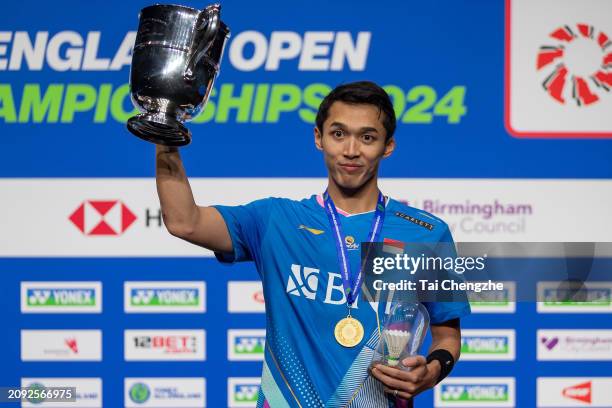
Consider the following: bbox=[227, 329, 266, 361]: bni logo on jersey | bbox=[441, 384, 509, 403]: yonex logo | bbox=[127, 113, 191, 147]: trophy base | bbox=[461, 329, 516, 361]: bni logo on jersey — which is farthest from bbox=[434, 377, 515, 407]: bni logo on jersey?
bbox=[127, 113, 191, 147]: trophy base

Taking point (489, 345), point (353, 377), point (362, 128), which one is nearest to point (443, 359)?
point (353, 377)

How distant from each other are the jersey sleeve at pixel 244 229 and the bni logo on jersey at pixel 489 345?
68.9 inches

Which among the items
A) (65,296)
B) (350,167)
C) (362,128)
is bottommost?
(65,296)

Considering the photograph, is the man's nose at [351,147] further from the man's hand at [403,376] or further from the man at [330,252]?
the man's hand at [403,376]

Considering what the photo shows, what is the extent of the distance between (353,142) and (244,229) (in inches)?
14.2

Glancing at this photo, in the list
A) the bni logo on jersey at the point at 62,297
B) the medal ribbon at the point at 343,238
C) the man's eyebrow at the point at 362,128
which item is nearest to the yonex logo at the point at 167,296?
the bni logo on jersey at the point at 62,297

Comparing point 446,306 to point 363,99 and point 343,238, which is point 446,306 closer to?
point 343,238

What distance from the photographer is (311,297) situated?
66.8 inches

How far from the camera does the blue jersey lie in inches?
64.7

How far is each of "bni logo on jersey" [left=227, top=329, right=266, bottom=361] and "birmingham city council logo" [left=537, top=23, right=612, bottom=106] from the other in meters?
1.79

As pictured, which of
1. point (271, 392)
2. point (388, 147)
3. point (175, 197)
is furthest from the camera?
point (388, 147)

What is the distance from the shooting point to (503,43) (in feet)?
10.4

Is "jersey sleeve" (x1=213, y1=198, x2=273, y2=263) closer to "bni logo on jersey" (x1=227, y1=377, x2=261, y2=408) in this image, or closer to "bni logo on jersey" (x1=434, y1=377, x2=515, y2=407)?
"bni logo on jersey" (x1=227, y1=377, x2=261, y2=408)

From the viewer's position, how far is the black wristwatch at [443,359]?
5.68 ft
